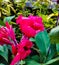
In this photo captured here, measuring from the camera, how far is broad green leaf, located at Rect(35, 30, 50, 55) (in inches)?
59.3

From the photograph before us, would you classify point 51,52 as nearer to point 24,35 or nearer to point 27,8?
point 24,35

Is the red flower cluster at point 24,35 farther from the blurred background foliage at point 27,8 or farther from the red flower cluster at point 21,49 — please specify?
the blurred background foliage at point 27,8

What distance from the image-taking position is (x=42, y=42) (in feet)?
5.06

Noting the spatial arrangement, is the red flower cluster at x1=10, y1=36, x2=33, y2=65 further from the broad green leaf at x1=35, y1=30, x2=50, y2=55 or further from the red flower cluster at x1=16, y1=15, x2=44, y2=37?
the broad green leaf at x1=35, y1=30, x2=50, y2=55

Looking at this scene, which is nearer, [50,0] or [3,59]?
[3,59]

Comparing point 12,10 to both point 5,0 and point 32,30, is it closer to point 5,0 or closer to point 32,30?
point 5,0

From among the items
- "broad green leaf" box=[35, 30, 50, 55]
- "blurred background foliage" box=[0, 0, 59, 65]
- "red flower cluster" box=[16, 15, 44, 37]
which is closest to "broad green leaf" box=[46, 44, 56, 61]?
"broad green leaf" box=[35, 30, 50, 55]

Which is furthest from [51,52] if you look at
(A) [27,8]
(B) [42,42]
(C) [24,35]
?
(A) [27,8]

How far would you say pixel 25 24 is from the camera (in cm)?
99

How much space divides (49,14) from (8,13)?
17.5 inches

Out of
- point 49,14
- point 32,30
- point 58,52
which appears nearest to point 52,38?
point 32,30

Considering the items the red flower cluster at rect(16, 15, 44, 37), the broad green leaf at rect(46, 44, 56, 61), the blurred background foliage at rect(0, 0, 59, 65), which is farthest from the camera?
the blurred background foliage at rect(0, 0, 59, 65)

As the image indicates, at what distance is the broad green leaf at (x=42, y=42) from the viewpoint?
1.51 meters

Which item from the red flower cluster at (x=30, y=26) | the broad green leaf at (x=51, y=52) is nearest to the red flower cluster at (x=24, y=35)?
the red flower cluster at (x=30, y=26)
